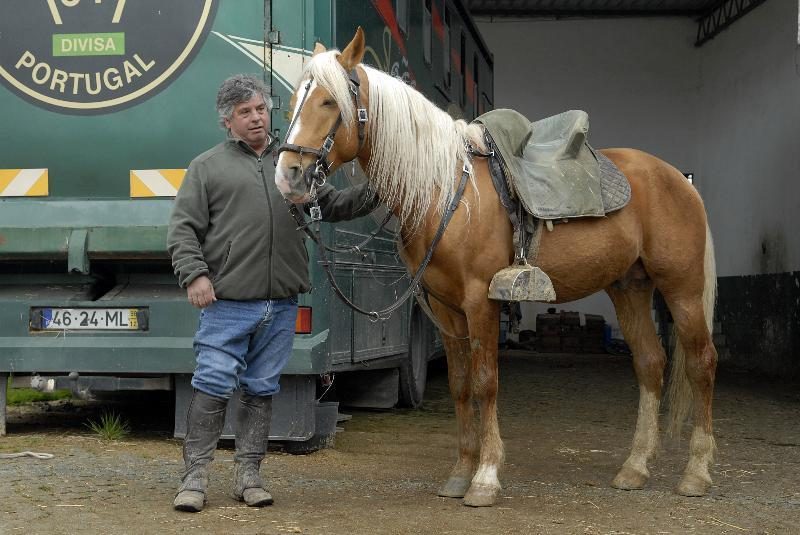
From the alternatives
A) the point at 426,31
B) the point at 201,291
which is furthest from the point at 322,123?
the point at 426,31

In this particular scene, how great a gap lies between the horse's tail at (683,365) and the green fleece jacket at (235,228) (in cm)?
222

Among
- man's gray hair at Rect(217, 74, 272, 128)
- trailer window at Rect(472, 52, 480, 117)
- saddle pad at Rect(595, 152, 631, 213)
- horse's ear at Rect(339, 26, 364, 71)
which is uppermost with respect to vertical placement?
trailer window at Rect(472, 52, 480, 117)

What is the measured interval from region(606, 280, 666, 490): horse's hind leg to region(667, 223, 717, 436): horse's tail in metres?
0.09

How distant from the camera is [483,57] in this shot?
39.6 ft

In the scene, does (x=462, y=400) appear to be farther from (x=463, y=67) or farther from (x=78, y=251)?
(x=463, y=67)

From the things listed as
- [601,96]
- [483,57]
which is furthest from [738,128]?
[483,57]

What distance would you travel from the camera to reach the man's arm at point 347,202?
4363 millimetres

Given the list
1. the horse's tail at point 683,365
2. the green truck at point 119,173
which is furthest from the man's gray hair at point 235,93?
A: the horse's tail at point 683,365

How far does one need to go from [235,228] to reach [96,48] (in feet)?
6.39

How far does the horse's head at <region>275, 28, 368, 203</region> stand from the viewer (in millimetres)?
3838

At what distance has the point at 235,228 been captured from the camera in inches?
162

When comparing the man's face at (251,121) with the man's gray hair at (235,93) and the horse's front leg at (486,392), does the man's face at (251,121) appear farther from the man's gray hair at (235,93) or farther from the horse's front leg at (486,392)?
the horse's front leg at (486,392)

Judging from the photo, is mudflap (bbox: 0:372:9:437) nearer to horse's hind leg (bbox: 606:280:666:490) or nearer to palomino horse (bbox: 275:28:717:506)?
palomino horse (bbox: 275:28:717:506)

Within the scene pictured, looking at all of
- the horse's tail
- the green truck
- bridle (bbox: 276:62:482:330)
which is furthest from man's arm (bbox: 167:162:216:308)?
the horse's tail
